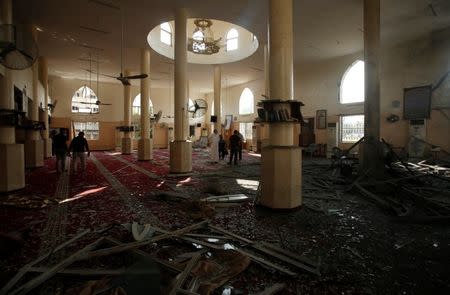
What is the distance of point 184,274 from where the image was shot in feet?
8.67

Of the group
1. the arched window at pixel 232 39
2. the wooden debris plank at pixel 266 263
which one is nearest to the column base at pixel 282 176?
the wooden debris plank at pixel 266 263

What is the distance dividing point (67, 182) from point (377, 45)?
34.7ft

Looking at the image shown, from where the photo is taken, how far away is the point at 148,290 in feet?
7.47

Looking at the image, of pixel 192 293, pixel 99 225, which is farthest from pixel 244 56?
pixel 192 293

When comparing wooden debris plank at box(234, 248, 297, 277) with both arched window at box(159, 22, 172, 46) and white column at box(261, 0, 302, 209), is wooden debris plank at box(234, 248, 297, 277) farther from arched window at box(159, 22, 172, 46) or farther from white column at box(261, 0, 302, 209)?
arched window at box(159, 22, 172, 46)

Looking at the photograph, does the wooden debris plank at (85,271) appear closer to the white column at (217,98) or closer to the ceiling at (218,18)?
the ceiling at (218,18)

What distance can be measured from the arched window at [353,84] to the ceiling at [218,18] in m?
1.15

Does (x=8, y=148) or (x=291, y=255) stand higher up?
(x=8, y=148)

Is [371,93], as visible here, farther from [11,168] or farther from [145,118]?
[11,168]

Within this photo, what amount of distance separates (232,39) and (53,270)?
1697 centimetres

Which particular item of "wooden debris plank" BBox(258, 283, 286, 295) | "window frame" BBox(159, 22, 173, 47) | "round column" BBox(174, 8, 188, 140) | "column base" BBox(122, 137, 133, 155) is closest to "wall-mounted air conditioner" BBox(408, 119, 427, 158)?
"round column" BBox(174, 8, 188, 140)

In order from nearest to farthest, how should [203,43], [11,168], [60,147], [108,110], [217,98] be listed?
1. [11,168]
2. [60,147]
3. [203,43]
4. [217,98]
5. [108,110]

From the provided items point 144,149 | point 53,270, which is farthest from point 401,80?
point 53,270

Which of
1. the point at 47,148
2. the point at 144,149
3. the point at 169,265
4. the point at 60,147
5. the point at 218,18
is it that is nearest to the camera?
the point at 169,265
